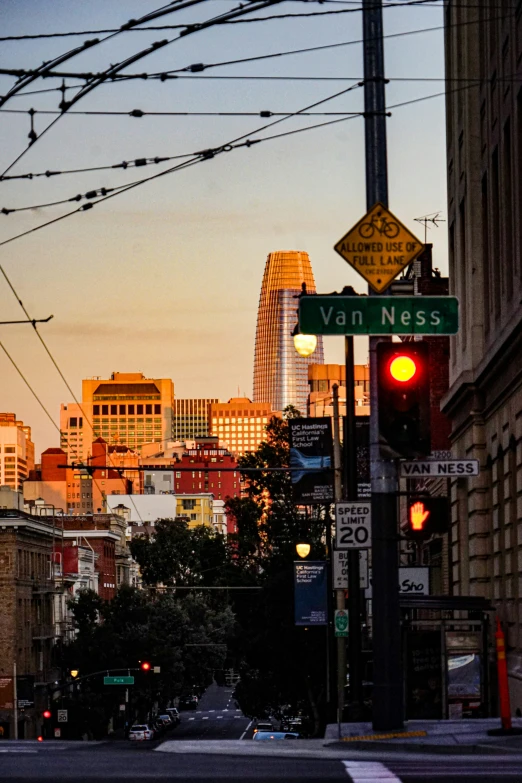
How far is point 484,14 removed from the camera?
114 feet

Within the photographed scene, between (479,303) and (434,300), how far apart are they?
18518 mm

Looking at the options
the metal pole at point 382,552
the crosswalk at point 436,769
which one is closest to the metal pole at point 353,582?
the metal pole at point 382,552

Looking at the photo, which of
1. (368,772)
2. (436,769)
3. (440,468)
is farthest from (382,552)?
(368,772)

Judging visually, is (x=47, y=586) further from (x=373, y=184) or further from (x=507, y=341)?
(x=373, y=184)

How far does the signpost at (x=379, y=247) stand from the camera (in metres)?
17.6

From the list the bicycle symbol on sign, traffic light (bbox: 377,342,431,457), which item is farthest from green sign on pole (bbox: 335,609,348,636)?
the bicycle symbol on sign

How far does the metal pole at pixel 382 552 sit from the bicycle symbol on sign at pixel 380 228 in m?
0.70

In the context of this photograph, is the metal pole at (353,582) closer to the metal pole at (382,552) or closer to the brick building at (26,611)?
the metal pole at (382,552)

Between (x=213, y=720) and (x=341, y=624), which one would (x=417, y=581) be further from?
(x=213, y=720)

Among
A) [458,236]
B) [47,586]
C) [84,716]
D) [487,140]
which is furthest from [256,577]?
[487,140]

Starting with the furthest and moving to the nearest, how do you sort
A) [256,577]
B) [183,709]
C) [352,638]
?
[183,709]
[256,577]
[352,638]

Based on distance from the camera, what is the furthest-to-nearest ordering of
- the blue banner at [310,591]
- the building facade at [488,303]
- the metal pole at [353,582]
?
the blue banner at [310,591] → the building facade at [488,303] → the metal pole at [353,582]

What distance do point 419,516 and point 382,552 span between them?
61cm

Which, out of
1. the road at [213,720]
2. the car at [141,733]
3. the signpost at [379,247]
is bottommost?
the road at [213,720]
